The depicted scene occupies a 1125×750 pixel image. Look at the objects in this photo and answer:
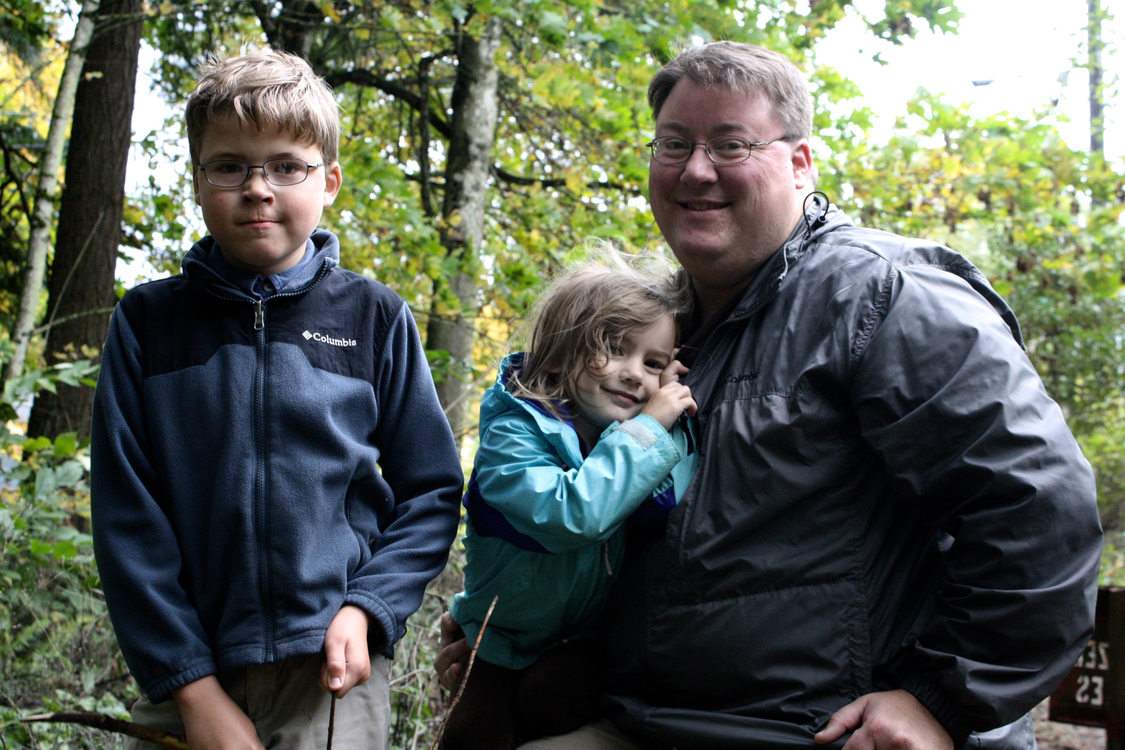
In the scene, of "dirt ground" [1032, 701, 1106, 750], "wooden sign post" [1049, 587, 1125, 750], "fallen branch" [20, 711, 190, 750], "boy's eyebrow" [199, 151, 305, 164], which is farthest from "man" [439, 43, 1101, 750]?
"dirt ground" [1032, 701, 1106, 750]

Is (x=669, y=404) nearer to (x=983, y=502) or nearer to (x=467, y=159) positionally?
(x=983, y=502)

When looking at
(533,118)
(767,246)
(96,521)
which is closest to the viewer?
(96,521)

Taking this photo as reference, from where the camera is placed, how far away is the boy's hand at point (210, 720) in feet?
5.90

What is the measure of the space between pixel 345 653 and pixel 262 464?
16.3 inches

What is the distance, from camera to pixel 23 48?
333 inches

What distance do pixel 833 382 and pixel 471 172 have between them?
523 cm

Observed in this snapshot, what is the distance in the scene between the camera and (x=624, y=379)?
222cm

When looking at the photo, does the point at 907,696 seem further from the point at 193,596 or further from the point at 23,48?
the point at 23,48

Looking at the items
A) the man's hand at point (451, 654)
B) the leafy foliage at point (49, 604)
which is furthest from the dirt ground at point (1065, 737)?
the leafy foliage at point (49, 604)

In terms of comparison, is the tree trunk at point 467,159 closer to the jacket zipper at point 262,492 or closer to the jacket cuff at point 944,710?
the jacket zipper at point 262,492

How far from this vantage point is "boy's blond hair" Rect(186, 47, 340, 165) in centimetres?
199

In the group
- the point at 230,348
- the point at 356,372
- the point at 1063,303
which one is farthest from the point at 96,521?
the point at 1063,303

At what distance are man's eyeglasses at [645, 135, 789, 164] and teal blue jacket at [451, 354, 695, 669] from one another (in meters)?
0.64

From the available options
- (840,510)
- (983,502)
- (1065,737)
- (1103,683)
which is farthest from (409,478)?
(1065,737)
